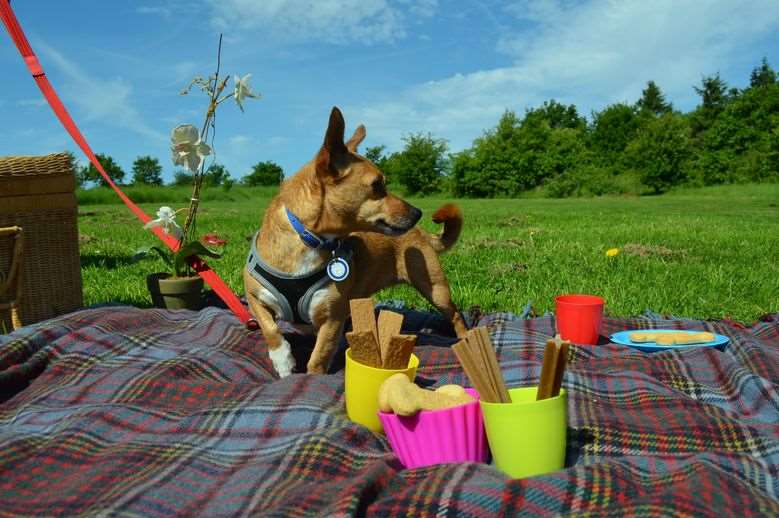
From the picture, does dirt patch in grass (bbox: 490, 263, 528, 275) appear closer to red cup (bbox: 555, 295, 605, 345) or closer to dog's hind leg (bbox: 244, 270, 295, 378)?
red cup (bbox: 555, 295, 605, 345)

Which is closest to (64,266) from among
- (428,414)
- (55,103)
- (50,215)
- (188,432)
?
(50,215)

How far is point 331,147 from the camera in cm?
288

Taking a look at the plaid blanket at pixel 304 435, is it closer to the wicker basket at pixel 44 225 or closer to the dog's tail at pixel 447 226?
the dog's tail at pixel 447 226

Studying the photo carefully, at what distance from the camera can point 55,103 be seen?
386cm

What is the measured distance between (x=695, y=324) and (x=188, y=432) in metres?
2.85

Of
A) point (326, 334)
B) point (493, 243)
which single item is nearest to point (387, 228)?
point (326, 334)

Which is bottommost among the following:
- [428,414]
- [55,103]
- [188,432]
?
[188,432]

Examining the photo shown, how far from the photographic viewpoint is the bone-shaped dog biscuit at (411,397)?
181 cm

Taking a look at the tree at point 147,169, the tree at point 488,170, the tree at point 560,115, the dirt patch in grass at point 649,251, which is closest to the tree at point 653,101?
the tree at point 560,115

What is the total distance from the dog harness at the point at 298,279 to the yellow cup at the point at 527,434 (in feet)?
4.50

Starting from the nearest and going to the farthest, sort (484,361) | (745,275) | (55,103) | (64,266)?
(484,361) < (55,103) < (64,266) < (745,275)

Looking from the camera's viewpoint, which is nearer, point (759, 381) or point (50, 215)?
point (759, 381)

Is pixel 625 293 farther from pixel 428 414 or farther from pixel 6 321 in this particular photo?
pixel 6 321

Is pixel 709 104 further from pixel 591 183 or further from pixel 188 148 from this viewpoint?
pixel 188 148
